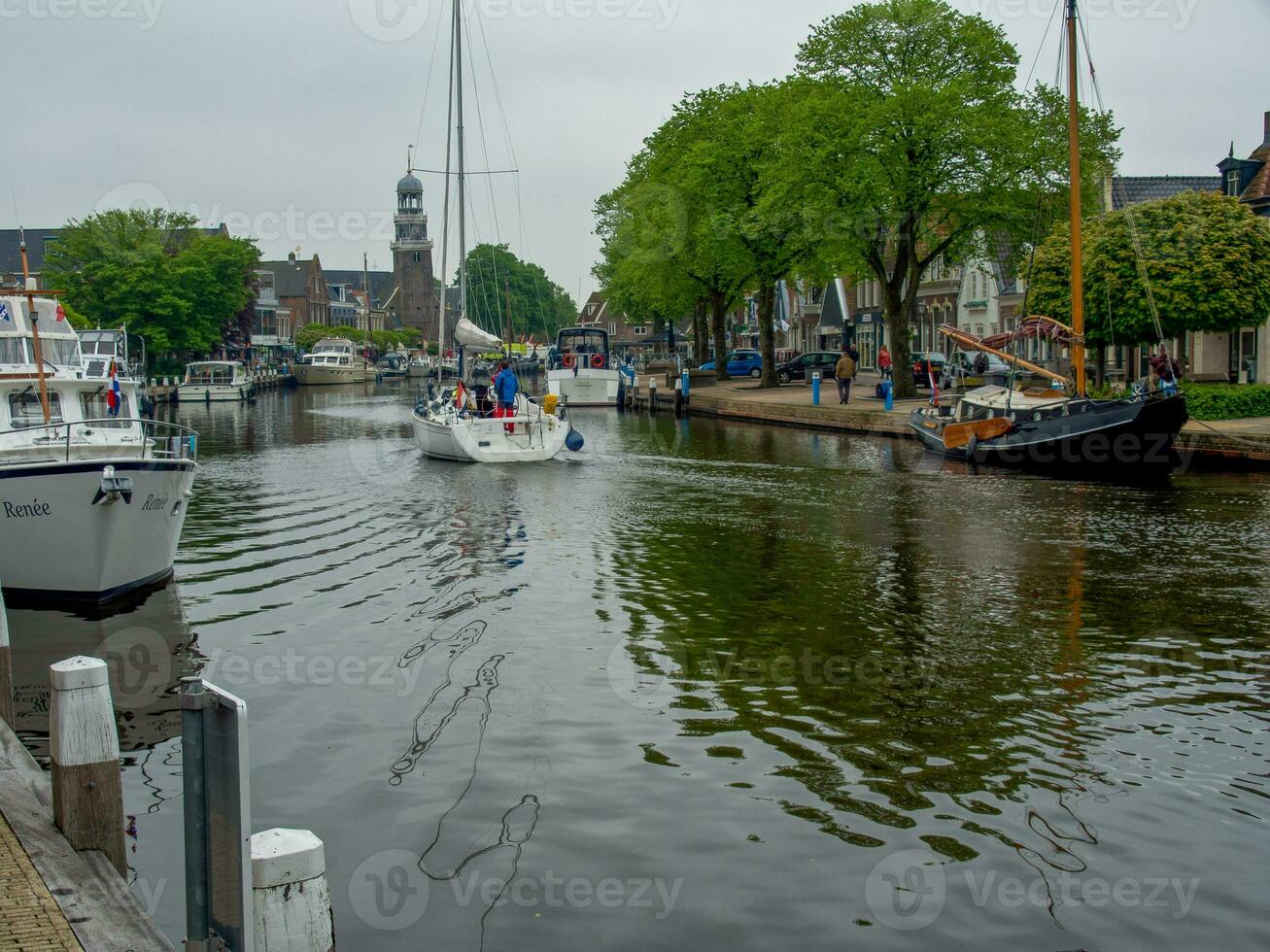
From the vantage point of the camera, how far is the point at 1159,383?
26562 mm

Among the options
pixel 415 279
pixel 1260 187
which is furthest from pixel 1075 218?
pixel 415 279

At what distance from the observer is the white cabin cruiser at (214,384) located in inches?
2741

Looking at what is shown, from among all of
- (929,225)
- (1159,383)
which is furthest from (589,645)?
(929,225)

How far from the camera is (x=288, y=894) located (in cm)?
439

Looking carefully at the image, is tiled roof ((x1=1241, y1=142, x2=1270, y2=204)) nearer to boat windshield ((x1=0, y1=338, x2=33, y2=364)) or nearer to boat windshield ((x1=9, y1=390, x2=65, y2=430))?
boat windshield ((x1=9, y1=390, x2=65, y2=430))

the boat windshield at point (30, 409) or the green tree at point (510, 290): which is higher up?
the green tree at point (510, 290)

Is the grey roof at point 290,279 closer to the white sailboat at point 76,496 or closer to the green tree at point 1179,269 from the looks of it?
the green tree at point 1179,269

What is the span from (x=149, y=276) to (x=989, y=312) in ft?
154

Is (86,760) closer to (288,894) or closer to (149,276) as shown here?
(288,894)

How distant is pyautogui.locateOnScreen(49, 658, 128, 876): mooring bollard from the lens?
5.70 meters

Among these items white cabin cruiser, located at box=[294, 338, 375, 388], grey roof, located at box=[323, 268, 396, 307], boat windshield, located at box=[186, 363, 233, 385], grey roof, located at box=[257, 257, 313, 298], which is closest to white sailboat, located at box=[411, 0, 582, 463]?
boat windshield, located at box=[186, 363, 233, 385]

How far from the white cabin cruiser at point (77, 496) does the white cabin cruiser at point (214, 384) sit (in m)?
54.2

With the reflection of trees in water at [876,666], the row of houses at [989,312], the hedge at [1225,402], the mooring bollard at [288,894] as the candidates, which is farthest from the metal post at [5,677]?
the row of houses at [989,312]

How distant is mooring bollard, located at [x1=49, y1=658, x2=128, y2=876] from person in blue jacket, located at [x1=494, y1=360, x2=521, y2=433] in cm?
2300
